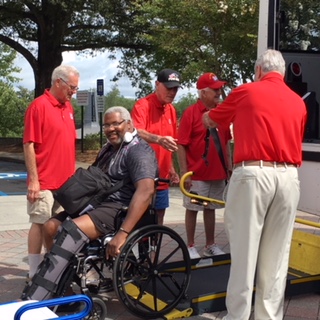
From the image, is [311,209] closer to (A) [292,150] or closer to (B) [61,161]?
(A) [292,150]

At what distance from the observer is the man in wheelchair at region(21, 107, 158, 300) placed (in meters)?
4.09

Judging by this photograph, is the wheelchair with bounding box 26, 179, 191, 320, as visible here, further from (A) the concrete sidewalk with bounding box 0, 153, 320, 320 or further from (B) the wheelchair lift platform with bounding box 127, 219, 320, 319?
(A) the concrete sidewalk with bounding box 0, 153, 320, 320

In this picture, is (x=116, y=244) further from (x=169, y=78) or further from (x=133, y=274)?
(x=169, y=78)

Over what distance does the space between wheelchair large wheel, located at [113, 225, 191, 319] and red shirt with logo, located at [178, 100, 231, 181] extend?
141 cm

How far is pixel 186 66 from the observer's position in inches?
489

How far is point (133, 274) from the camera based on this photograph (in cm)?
442

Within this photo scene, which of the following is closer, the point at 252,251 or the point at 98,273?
the point at 252,251

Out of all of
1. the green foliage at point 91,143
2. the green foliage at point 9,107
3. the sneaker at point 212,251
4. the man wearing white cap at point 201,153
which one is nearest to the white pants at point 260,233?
the man wearing white cap at point 201,153

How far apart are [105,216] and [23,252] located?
2463 millimetres

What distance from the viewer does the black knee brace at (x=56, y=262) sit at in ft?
13.3

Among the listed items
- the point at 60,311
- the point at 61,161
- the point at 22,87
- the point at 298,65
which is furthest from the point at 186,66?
the point at 22,87

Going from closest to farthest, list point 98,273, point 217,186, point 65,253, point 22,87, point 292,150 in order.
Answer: point 292,150 → point 65,253 → point 98,273 → point 217,186 → point 22,87

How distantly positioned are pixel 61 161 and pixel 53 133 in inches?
9.2

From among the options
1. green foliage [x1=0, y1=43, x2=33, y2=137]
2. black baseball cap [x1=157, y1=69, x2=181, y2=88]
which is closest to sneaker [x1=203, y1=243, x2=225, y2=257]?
black baseball cap [x1=157, y1=69, x2=181, y2=88]
